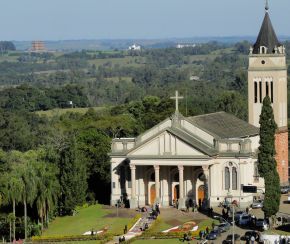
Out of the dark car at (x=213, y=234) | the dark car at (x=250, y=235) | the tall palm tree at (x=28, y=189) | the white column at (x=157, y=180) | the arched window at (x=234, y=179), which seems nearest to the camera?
the dark car at (x=250, y=235)

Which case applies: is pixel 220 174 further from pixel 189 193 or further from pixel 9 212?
pixel 9 212

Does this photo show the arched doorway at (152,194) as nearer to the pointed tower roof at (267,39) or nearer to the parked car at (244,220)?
the parked car at (244,220)

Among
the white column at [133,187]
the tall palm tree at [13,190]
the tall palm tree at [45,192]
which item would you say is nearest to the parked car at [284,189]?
the white column at [133,187]

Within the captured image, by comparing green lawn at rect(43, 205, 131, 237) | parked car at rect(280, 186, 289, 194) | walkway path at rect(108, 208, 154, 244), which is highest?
parked car at rect(280, 186, 289, 194)

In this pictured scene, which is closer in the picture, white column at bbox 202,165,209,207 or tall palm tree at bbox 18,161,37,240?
tall palm tree at bbox 18,161,37,240

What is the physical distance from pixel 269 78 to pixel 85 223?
24.3 metres

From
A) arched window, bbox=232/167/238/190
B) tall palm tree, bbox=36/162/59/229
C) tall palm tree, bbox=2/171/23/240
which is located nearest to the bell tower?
arched window, bbox=232/167/238/190

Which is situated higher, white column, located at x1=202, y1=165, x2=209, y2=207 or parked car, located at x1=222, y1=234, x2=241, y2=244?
white column, located at x1=202, y1=165, x2=209, y2=207

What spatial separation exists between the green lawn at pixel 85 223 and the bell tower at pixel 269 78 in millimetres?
18471

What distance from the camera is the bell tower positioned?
99875 millimetres

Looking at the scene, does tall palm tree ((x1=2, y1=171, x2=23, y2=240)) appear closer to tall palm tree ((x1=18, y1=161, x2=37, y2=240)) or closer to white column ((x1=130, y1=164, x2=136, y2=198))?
tall palm tree ((x1=18, y1=161, x2=37, y2=240))

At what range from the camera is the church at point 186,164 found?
88688mm

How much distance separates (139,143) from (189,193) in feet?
18.4

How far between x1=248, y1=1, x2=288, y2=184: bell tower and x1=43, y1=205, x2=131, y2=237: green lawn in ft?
60.6
